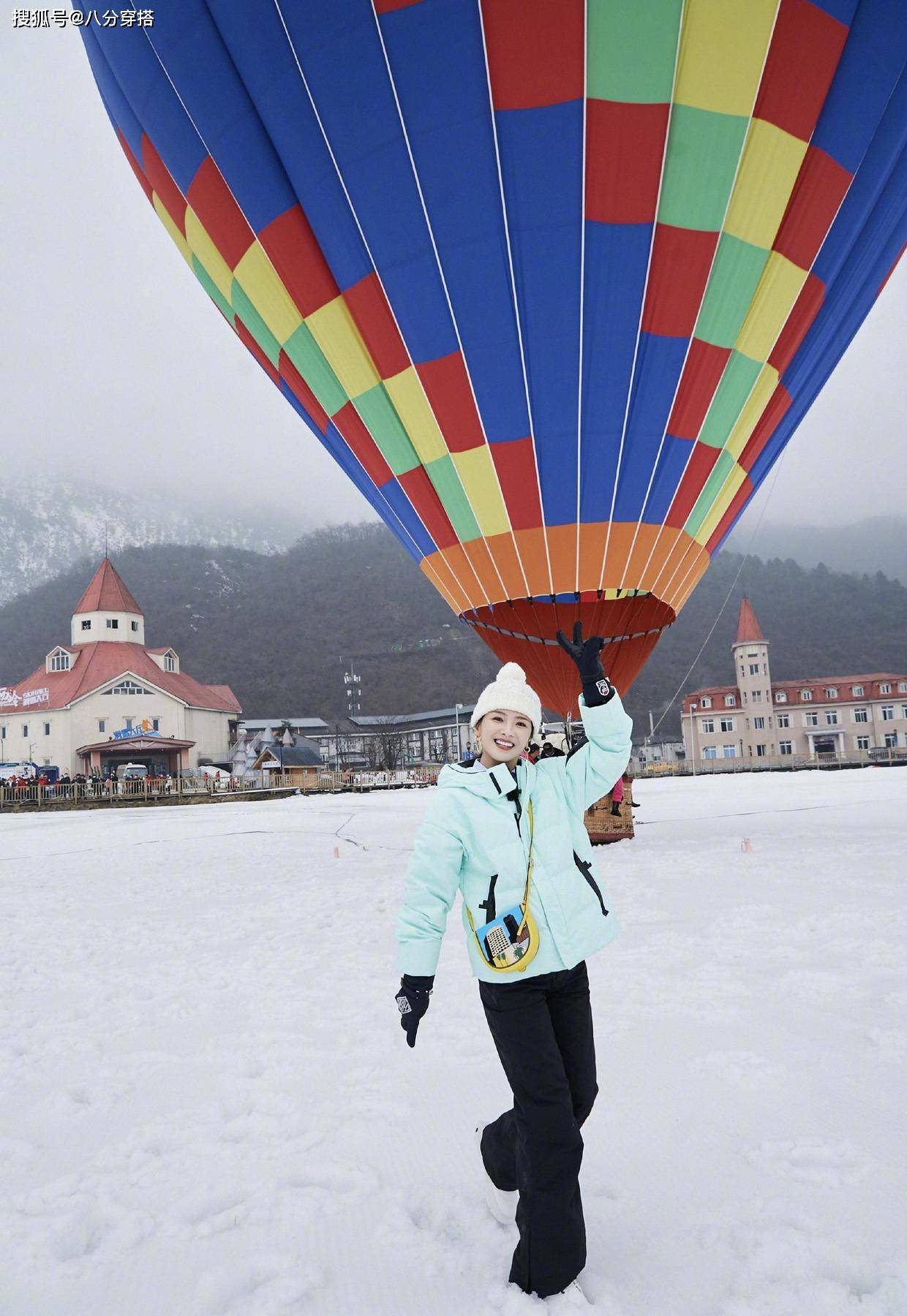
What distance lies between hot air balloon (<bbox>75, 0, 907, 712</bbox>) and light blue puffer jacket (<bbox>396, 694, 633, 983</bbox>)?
543 cm

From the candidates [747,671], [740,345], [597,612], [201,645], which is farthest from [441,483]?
[201,645]

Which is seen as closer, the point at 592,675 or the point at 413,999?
the point at 413,999

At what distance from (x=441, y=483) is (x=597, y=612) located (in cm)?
199

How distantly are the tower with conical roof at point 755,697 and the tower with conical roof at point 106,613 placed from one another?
37.2 meters

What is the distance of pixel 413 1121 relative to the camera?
271cm

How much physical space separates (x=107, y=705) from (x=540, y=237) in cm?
3827

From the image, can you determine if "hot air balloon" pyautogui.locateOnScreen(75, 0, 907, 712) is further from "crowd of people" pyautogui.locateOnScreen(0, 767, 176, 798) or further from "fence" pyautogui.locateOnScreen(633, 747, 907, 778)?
"fence" pyautogui.locateOnScreen(633, 747, 907, 778)

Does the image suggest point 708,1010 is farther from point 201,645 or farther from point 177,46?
point 201,645

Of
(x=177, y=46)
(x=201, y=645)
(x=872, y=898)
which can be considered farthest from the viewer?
(x=201, y=645)

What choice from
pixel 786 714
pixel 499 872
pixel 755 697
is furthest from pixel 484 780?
pixel 786 714

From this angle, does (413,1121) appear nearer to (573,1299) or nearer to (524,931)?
(573,1299)

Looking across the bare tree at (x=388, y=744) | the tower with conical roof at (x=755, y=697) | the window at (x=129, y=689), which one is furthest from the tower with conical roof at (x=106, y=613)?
the tower with conical roof at (x=755, y=697)

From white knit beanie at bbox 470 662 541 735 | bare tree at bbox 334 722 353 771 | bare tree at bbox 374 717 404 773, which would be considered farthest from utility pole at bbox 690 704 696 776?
white knit beanie at bbox 470 662 541 735

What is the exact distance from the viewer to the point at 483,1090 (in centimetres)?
290
